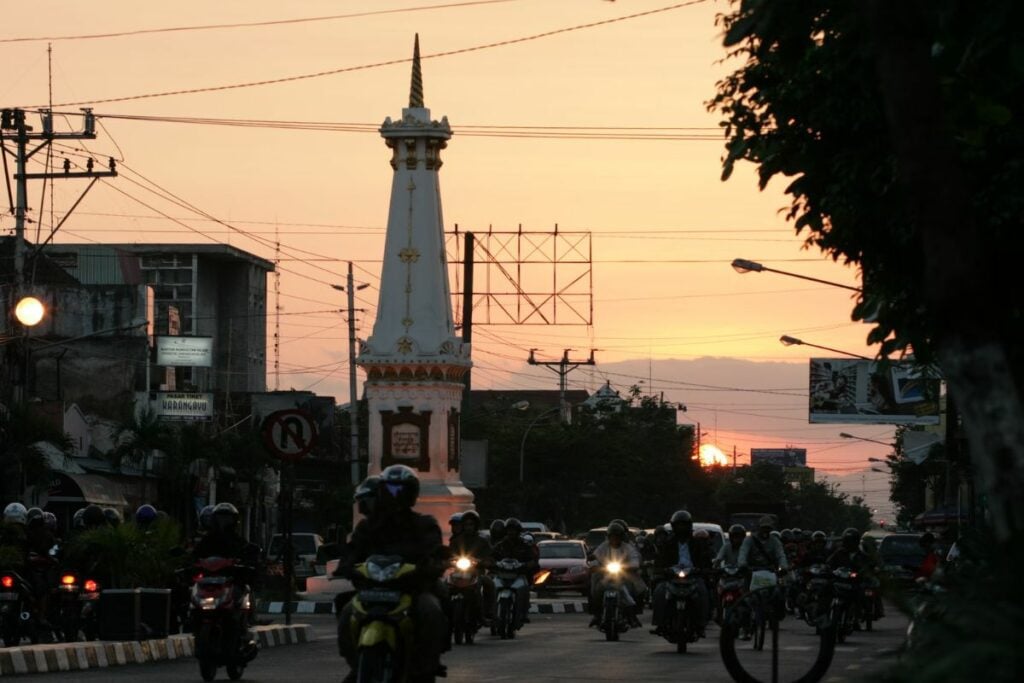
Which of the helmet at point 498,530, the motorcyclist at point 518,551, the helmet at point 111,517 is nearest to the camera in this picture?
the helmet at point 111,517

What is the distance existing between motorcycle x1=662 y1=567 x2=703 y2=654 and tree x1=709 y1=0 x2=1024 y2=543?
8.18m

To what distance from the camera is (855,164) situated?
55.8ft

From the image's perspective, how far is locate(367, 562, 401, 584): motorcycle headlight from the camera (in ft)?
40.3

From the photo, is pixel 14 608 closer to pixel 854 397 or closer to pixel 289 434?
pixel 289 434

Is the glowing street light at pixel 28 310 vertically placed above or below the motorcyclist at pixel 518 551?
above

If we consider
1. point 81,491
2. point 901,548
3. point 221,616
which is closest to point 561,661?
point 221,616

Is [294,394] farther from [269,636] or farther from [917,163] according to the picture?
[917,163]

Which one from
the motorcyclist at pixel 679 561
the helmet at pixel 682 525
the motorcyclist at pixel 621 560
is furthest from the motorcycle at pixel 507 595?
the helmet at pixel 682 525

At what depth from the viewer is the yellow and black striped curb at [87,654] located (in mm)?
18891

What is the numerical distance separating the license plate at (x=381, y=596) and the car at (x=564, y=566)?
119ft

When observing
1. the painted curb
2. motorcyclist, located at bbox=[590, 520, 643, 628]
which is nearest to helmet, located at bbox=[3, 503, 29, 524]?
motorcyclist, located at bbox=[590, 520, 643, 628]

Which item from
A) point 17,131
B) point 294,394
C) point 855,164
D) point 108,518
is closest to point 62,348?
point 294,394

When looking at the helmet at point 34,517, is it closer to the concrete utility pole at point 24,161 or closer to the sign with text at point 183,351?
the concrete utility pole at point 24,161

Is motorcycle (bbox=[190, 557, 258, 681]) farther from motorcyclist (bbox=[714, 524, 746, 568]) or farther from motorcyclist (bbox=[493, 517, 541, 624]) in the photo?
motorcyclist (bbox=[493, 517, 541, 624])
